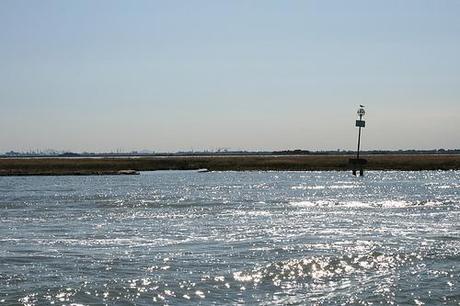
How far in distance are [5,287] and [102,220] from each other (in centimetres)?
1731

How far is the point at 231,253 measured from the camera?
2322 cm

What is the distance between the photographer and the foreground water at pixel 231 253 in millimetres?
17312

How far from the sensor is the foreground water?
1731 cm

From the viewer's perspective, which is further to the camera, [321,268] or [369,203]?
[369,203]

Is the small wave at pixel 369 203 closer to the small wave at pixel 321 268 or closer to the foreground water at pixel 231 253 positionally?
the foreground water at pixel 231 253

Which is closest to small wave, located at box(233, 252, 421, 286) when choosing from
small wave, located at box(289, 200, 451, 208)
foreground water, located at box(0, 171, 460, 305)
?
foreground water, located at box(0, 171, 460, 305)

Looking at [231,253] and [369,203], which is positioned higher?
[369,203]

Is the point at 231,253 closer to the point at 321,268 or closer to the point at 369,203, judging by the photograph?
the point at 321,268

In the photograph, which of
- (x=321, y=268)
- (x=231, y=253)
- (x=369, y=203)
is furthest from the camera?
(x=369, y=203)

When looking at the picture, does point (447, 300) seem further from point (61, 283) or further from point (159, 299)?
point (61, 283)

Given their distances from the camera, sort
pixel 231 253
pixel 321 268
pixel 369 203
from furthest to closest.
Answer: pixel 369 203, pixel 231 253, pixel 321 268

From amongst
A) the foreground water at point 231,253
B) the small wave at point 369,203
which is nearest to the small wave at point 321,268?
the foreground water at point 231,253

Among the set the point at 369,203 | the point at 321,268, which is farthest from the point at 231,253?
the point at 369,203

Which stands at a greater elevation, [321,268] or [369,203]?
[369,203]
